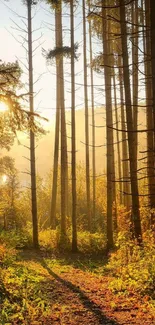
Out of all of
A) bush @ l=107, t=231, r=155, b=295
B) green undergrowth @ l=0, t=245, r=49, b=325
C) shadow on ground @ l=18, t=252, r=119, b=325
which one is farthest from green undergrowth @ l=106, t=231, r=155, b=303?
green undergrowth @ l=0, t=245, r=49, b=325

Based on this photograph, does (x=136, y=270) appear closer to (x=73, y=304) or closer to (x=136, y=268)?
(x=136, y=268)

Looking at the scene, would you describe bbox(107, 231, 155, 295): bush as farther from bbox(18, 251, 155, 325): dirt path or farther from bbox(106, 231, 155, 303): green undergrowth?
bbox(18, 251, 155, 325): dirt path

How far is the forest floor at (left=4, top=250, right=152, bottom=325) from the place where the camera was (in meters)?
5.79

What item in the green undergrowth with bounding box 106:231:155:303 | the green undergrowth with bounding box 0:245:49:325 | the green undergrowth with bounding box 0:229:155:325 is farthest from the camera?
the green undergrowth with bounding box 106:231:155:303

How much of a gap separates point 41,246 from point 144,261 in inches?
301

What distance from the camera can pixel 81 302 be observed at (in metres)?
6.90

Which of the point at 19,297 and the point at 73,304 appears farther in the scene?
the point at 73,304

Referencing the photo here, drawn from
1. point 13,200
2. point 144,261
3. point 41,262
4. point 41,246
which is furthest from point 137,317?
point 13,200

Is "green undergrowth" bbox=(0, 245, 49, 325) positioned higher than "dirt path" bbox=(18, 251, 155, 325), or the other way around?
"green undergrowth" bbox=(0, 245, 49, 325)

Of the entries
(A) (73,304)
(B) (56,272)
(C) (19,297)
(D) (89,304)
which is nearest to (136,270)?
(D) (89,304)

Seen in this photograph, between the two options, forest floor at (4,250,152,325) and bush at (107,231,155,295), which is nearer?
forest floor at (4,250,152,325)

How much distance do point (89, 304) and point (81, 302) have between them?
0.78 feet

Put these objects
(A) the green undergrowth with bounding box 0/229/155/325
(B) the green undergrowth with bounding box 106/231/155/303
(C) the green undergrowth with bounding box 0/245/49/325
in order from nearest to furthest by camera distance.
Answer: (C) the green undergrowth with bounding box 0/245/49/325 < (A) the green undergrowth with bounding box 0/229/155/325 < (B) the green undergrowth with bounding box 106/231/155/303

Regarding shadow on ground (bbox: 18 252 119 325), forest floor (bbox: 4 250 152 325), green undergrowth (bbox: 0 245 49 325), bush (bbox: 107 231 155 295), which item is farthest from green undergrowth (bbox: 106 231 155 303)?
green undergrowth (bbox: 0 245 49 325)
